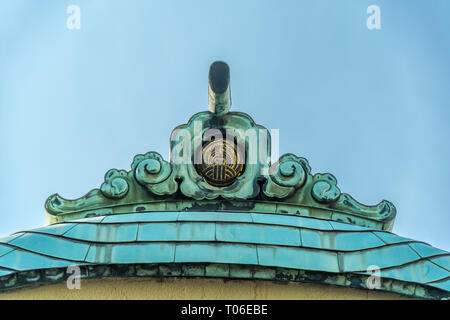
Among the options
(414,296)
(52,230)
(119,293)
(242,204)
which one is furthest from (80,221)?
(414,296)

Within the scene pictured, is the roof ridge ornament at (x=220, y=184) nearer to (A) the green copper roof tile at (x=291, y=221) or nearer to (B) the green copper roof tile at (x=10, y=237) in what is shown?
(A) the green copper roof tile at (x=291, y=221)

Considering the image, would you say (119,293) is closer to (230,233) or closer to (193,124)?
(230,233)

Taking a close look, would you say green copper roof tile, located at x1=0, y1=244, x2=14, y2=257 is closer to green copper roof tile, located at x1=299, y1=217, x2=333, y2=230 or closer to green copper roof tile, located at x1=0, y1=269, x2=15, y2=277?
green copper roof tile, located at x1=0, y1=269, x2=15, y2=277

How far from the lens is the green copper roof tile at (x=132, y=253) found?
9.70 meters

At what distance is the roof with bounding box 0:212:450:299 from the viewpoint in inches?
379

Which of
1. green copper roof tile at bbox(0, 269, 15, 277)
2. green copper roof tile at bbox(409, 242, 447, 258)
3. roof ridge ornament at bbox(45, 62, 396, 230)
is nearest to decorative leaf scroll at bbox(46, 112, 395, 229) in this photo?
roof ridge ornament at bbox(45, 62, 396, 230)

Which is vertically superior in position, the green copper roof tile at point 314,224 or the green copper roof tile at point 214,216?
the green copper roof tile at point 214,216

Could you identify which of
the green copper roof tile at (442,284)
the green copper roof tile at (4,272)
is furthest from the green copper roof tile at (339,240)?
the green copper roof tile at (4,272)

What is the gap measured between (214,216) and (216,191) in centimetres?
115

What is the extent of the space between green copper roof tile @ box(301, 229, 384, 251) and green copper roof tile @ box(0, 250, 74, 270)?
105 inches

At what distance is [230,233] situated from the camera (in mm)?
10086

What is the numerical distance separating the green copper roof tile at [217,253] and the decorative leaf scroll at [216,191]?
61.8 inches
